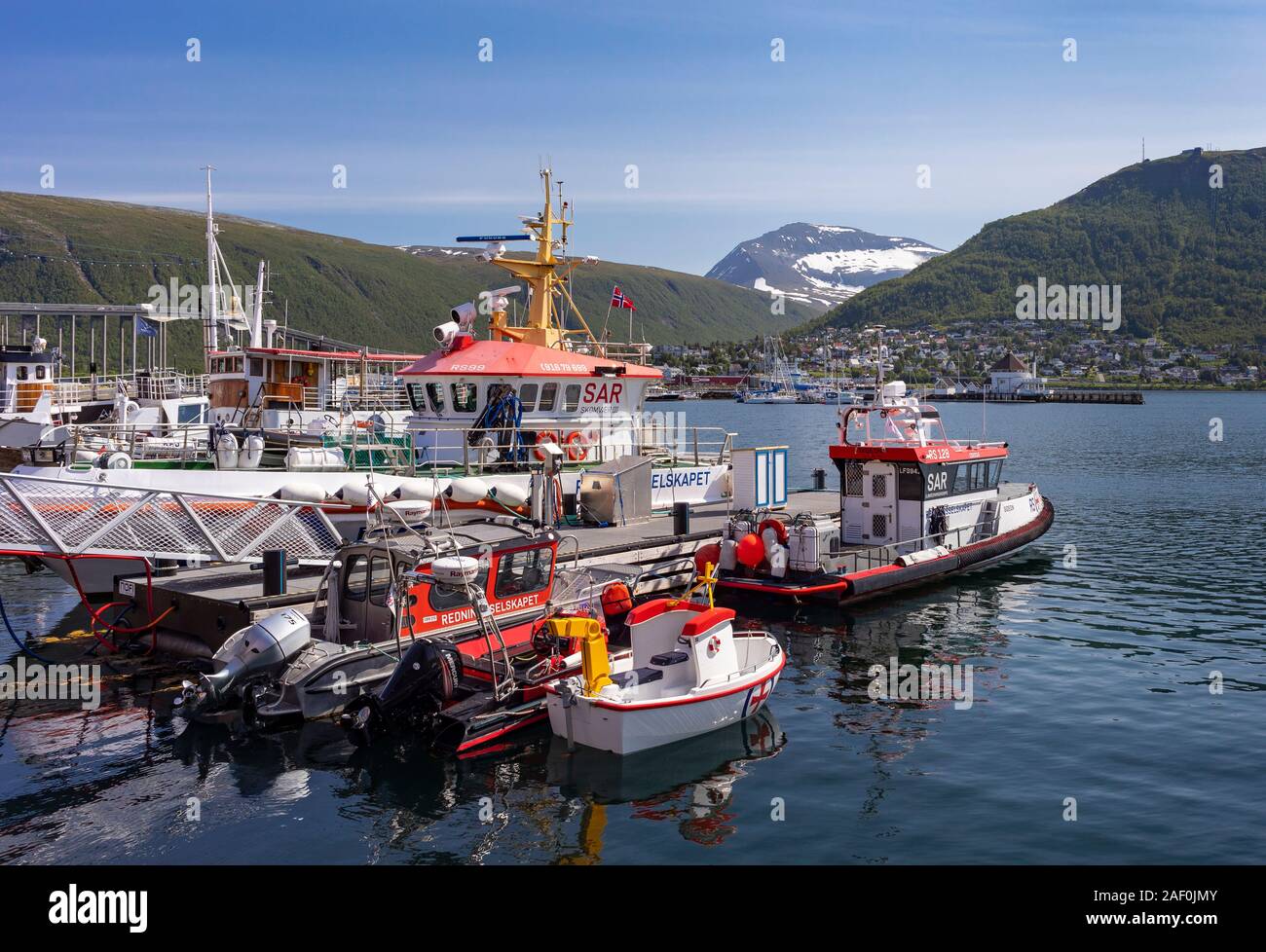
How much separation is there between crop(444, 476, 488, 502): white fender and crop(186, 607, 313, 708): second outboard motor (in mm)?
7639

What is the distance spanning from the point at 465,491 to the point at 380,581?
6.67 m

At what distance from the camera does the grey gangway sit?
16.2 meters

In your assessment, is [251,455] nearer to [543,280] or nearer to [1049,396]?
[543,280]

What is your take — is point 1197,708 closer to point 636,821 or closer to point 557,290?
point 636,821

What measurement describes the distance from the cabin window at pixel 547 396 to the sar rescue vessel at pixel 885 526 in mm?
6278

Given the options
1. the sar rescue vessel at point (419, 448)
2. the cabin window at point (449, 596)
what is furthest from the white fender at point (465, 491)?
the cabin window at point (449, 596)

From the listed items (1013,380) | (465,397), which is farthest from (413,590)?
(1013,380)

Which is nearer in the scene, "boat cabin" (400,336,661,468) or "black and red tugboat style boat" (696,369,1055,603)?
"black and red tugboat style boat" (696,369,1055,603)

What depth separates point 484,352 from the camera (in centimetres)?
2648

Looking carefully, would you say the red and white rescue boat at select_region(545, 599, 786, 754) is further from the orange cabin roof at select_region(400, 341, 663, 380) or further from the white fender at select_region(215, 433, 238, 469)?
the orange cabin roof at select_region(400, 341, 663, 380)
